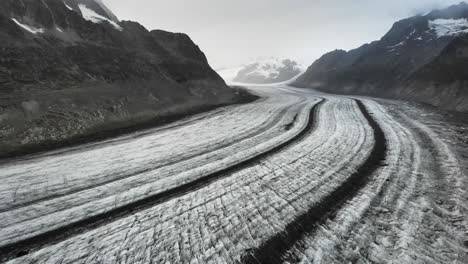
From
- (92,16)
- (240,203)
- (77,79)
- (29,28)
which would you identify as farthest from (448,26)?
(29,28)

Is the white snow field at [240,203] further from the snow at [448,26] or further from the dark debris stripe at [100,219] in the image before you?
the snow at [448,26]

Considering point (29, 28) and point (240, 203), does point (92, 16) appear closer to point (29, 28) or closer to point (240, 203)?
point (29, 28)

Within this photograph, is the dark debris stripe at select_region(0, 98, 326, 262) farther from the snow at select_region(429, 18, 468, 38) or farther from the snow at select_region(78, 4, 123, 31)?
the snow at select_region(429, 18, 468, 38)

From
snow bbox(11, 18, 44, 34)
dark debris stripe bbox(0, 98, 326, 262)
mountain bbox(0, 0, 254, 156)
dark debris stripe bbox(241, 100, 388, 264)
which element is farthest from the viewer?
snow bbox(11, 18, 44, 34)

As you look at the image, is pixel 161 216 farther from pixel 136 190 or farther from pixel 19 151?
pixel 19 151

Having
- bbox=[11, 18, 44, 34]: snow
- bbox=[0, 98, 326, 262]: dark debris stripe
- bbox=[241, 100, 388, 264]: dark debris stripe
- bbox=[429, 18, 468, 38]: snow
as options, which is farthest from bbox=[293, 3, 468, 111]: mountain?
bbox=[11, 18, 44, 34]: snow

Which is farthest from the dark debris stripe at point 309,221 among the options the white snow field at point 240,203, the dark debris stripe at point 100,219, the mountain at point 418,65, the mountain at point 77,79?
the mountain at point 418,65

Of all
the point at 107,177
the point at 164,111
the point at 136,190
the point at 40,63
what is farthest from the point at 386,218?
the point at 40,63
